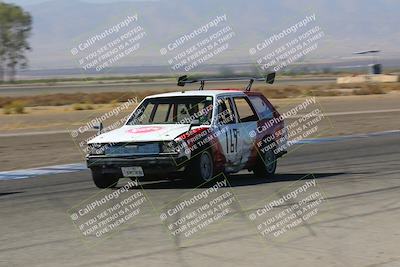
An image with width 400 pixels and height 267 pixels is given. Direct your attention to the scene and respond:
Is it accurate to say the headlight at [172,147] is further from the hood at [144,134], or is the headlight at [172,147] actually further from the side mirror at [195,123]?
the side mirror at [195,123]

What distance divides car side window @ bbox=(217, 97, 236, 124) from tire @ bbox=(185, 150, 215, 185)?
2.45ft

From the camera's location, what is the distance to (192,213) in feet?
32.4

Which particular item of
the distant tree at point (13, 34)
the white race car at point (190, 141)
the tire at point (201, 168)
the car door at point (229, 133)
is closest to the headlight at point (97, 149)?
the white race car at point (190, 141)

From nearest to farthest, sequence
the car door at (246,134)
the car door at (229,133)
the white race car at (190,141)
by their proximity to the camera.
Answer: the white race car at (190,141) < the car door at (229,133) < the car door at (246,134)

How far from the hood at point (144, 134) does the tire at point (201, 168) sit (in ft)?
1.48

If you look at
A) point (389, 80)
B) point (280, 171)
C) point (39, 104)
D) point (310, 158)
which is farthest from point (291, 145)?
point (389, 80)

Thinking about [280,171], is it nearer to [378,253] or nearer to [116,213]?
[116,213]

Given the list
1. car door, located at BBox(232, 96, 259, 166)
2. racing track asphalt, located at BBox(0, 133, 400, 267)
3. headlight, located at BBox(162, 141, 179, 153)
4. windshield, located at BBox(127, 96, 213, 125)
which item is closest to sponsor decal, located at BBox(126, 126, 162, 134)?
windshield, located at BBox(127, 96, 213, 125)

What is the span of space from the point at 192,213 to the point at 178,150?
2064mm

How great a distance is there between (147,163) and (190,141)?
26.9 inches

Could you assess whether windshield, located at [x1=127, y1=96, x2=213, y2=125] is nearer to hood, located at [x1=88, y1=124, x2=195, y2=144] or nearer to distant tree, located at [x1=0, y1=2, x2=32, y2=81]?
hood, located at [x1=88, y1=124, x2=195, y2=144]

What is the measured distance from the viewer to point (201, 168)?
12078 millimetres

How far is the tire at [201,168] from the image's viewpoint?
471 inches

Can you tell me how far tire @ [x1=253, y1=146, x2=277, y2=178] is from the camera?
1371 cm
